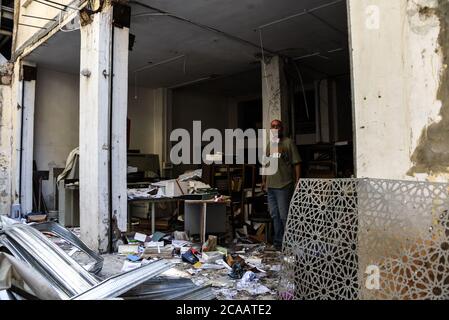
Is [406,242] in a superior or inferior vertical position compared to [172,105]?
inferior

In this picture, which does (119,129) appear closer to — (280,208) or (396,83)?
(280,208)

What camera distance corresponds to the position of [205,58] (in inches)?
320

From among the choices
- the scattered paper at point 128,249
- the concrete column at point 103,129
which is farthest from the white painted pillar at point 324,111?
the scattered paper at point 128,249

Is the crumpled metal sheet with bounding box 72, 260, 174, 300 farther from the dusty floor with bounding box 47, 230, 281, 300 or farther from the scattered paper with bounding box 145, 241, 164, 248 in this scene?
the scattered paper with bounding box 145, 241, 164, 248

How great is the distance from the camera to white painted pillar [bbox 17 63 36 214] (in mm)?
8453

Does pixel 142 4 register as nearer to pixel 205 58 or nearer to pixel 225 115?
pixel 205 58

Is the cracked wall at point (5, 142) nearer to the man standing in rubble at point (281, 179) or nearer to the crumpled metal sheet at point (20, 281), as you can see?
the man standing in rubble at point (281, 179)

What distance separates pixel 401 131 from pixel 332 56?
19.5 feet

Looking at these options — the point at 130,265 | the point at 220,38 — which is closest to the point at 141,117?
the point at 220,38

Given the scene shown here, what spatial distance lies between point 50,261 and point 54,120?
7.51m

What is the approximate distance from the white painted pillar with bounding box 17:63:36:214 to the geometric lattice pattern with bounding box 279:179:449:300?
25.4ft

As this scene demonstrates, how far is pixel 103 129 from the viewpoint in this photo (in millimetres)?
4984
